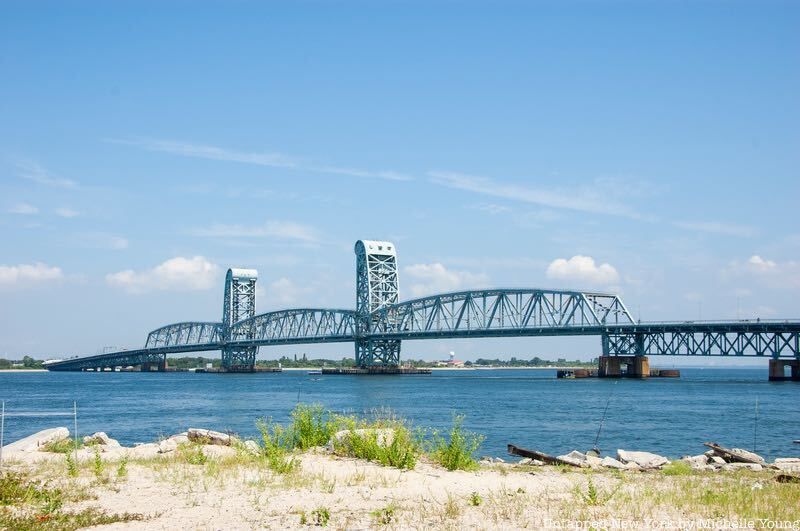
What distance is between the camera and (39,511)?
43.1 ft

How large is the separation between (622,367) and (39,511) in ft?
374

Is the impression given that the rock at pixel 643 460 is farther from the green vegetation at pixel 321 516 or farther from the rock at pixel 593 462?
the green vegetation at pixel 321 516

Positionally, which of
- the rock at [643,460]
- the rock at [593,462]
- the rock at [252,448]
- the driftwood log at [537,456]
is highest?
the rock at [252,448]

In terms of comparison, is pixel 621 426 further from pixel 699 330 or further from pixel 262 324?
pixel 262 324

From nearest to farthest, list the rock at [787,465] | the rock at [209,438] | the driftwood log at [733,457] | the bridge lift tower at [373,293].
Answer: the rock at [787,465], the rock at [209,438], the driftwood log at [733,457], the bridge lift tower at [373,293]

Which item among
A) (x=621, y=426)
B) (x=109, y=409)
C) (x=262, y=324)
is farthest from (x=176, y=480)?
(x=262, y=324)

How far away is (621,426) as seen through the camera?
40.8 m

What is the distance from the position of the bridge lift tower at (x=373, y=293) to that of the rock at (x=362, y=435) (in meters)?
129

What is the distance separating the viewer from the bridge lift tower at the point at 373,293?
151 metres

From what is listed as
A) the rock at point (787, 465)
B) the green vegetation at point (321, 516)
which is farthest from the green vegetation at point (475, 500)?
the rock at point (787, 465)

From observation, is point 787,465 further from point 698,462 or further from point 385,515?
point 385,515

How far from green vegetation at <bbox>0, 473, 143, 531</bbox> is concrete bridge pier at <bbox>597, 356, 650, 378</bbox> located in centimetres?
11105

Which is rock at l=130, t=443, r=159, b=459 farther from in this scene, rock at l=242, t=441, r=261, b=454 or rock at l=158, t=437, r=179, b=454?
rock at l=242, t=441, r=261, b=454

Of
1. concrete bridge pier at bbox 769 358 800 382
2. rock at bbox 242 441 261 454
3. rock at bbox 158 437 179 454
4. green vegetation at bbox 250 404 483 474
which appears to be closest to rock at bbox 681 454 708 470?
green vegetation at bbox 250 404 483 474
